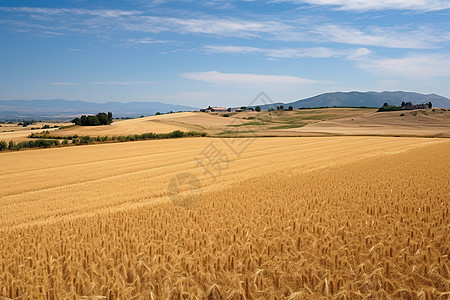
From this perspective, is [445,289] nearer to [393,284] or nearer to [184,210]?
[393,284]

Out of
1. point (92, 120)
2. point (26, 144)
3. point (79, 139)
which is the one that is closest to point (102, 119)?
point (92, 120)

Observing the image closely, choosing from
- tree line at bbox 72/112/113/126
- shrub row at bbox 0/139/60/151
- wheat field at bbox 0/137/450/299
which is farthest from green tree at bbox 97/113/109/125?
wheat field at bbox 0/137/450/299

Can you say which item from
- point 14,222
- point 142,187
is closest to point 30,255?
point 14,222

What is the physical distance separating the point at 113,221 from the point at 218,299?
471 centimetres

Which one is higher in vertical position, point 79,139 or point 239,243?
point 79,139

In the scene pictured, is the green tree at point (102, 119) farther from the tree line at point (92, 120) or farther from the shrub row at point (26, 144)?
the shrub row at point (26, 144)

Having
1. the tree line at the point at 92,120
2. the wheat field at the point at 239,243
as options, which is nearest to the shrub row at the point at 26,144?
the wheat field at the point at 239,243

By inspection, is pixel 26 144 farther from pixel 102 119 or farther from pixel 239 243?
pixel 239 243

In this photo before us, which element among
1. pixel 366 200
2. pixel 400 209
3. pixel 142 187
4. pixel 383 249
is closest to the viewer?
pixel 383 249

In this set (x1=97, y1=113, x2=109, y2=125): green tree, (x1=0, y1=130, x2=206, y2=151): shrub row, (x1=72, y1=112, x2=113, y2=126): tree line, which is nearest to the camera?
(x1=0, y1=130, x2=206, y2=151): shrub row

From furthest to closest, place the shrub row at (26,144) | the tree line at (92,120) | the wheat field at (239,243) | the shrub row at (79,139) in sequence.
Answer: the tree line at (92,120) → the shrub row at (79,139) → the shrub row at (26,144) → the wheat field at (239,243)

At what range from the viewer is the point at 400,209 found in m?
9.12

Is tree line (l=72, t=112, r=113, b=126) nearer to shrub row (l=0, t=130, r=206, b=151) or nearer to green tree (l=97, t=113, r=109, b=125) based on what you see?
green tree (l=97, t=113, r=109, b=125)

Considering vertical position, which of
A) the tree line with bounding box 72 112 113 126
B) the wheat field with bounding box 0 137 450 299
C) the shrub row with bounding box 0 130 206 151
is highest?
the tree line with bounding box 72 112 113 126
